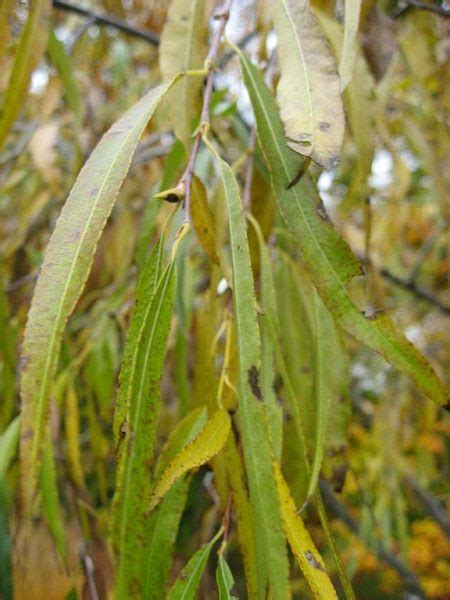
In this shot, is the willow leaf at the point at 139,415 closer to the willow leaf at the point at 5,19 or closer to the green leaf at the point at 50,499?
the green leaf at the point at 50,499

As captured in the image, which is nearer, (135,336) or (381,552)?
(135,336)

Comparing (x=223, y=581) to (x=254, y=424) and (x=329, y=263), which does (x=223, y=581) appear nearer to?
(x=254, y=424)

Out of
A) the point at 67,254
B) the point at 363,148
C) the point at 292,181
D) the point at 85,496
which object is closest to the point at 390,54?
the point at 363,148

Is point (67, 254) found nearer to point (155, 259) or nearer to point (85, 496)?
point (155, 259)

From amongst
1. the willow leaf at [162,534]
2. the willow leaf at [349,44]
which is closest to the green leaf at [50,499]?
the willow leaf at [162,534]

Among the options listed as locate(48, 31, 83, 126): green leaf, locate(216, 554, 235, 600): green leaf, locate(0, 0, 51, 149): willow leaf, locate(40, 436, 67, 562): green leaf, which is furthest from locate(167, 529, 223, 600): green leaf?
locate(48, 31, 83, 126): green leaf

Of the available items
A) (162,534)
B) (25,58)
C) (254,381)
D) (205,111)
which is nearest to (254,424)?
(254,381)
